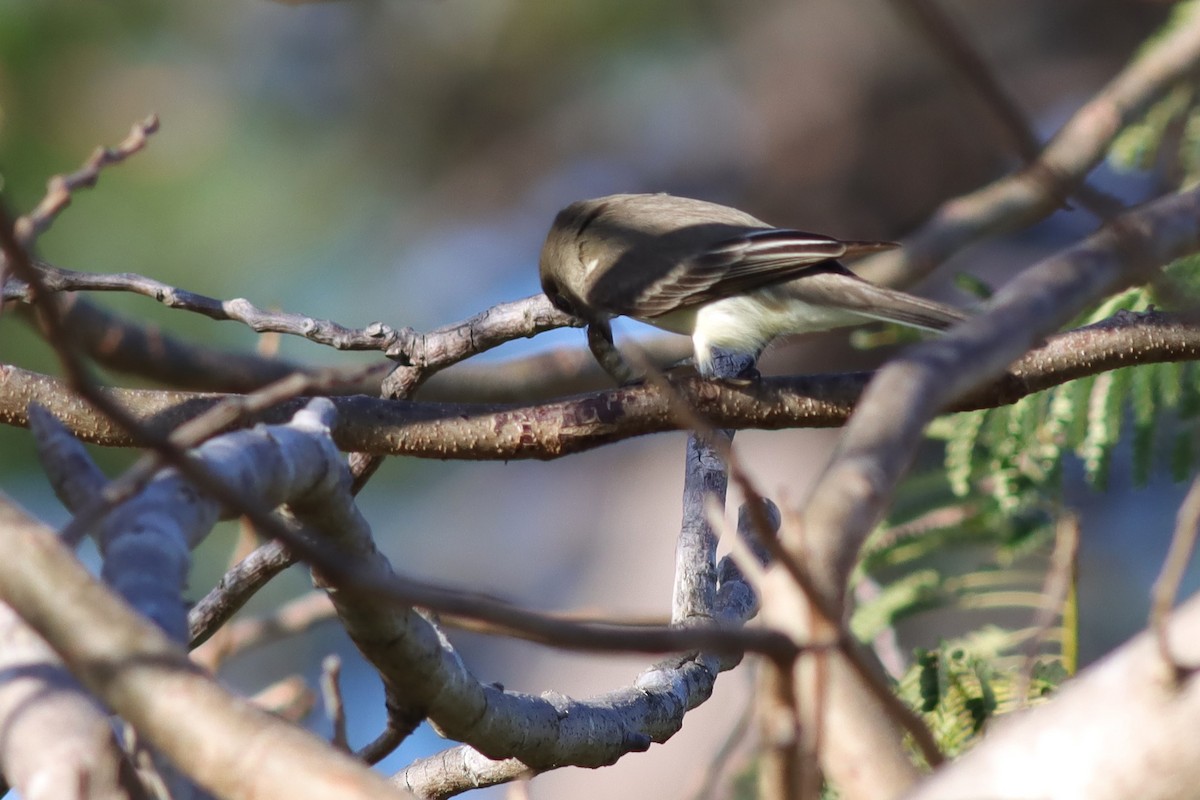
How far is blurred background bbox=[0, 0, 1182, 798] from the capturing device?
722 cm

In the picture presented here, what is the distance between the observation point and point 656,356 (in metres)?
Result: 5.07

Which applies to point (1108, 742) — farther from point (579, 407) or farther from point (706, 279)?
point (706, 279)

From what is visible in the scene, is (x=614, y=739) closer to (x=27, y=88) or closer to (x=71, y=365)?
(x=71, y=365)

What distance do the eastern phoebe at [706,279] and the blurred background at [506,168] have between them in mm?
2249

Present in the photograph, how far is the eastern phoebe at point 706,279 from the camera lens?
3.89 meters

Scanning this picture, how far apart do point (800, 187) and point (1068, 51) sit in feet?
7.95

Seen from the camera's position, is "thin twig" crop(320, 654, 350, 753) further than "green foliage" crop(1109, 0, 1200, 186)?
No

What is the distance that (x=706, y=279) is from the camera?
4117 mm

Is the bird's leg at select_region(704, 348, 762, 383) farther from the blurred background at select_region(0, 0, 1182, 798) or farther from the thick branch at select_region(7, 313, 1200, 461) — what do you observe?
the blurred background at select_region(0, 0, 1182, 798)

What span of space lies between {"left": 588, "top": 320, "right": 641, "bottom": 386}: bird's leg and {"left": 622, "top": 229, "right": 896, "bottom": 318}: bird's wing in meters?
0.37

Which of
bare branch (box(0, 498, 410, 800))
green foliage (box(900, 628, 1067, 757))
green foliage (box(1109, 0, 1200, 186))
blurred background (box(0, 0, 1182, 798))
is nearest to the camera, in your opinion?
bare branch (box(0, 498, 410, 800))

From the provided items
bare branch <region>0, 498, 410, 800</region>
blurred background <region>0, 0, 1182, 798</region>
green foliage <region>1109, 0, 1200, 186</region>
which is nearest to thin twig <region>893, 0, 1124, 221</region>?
bare branch <region>0, 498, 410, 800</region>

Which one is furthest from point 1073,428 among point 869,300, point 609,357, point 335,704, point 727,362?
point 335,704

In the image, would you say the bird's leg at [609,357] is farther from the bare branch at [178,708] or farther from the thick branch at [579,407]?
the bare branch at [178,708]
